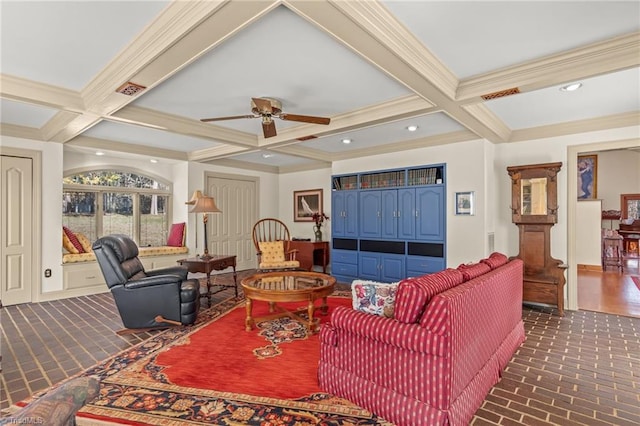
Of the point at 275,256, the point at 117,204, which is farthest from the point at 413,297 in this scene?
the point at 117,204

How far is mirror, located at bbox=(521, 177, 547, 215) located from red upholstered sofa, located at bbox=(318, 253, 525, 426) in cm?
270

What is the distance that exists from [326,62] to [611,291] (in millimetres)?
6125

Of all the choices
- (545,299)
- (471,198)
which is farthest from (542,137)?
(545,299)

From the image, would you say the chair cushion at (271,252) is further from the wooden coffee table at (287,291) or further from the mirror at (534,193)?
the mirror at (534,193)

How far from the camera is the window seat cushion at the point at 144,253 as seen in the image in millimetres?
5270

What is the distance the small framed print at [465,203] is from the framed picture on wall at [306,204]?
3286 mm

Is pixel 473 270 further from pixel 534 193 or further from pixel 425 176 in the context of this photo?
pixel 425 176

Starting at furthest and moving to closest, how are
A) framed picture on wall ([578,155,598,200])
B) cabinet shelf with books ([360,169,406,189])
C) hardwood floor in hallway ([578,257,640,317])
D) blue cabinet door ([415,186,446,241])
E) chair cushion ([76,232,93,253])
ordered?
framed picture on wall ([578,155,598,200])
cabinet shelf with books ([360,169,406,189])
chair cushion ([76,232,93,253])
blue cabinet door ([415,186,446,241])
hardwood floor in hallway ([578,257,640,317])

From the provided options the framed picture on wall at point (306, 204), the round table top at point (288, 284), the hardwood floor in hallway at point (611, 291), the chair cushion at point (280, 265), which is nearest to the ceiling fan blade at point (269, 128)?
the round table top at point (288, 284)

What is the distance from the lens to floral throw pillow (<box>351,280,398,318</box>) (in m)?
2.25

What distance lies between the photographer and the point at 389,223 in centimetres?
589

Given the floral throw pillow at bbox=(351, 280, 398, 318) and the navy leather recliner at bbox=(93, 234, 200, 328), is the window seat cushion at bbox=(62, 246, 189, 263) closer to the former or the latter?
the navy leather recliner at bbox=(93, 234, 200, 328)

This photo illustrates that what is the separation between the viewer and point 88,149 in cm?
549

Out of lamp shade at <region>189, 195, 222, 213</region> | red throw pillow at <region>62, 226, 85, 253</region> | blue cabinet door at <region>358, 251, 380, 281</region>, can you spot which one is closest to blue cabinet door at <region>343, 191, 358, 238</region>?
blue cabinet door at <region>358, 251, 380, 281</region>
